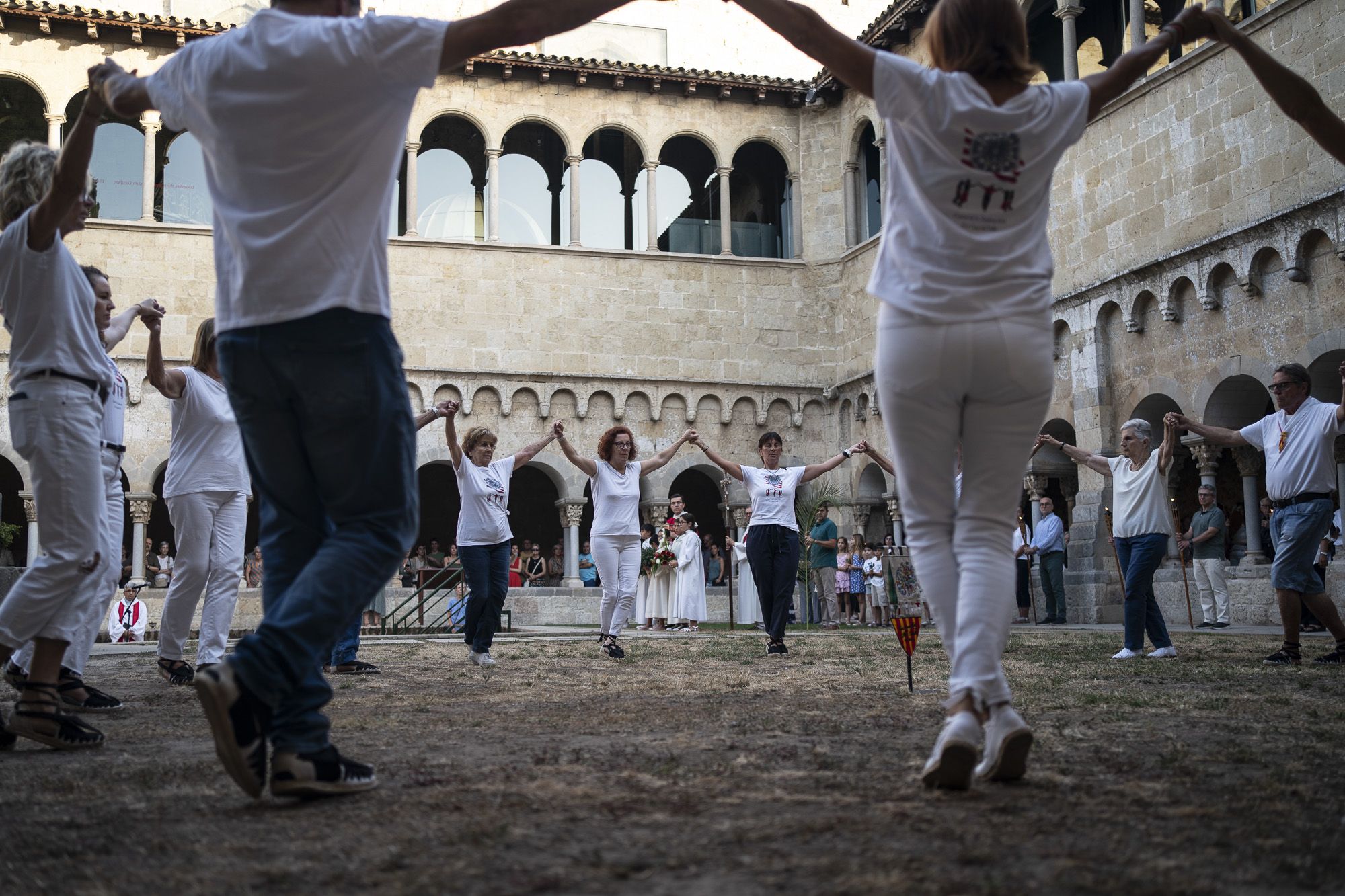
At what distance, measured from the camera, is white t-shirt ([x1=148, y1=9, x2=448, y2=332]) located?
9.60 feet

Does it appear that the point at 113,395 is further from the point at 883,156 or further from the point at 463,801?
the point at 883,156

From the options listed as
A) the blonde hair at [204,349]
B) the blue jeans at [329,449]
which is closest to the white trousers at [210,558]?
the blonde hair at [204,349]

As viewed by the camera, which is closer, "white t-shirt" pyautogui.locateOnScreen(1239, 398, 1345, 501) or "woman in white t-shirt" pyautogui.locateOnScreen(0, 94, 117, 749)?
"woman in white t-shirt" pyautogui.locateOnScreen(0, 94, 117, 749)

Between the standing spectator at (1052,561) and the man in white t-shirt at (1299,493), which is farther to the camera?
the standing spectator at (1052,561)

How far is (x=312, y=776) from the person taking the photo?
2.82 metres

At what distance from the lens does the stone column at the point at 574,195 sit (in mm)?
24172

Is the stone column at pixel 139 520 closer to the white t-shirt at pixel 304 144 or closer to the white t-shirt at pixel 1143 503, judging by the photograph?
the white t-shirt at pixel 1143 503

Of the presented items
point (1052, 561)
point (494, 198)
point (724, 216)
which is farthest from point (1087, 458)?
point (494, 198)

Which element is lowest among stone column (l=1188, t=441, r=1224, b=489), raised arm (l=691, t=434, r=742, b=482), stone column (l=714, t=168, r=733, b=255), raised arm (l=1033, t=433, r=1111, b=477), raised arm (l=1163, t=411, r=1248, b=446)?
raised arm (l=1033, t=433, r=1111, b=477)

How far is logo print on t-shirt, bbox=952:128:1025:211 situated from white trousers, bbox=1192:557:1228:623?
13.5 meters

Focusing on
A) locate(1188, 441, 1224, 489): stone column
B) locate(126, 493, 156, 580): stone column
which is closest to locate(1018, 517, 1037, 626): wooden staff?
locate(1188, 441, 1224, 489): stone column

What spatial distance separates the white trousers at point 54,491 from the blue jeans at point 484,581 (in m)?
4.51

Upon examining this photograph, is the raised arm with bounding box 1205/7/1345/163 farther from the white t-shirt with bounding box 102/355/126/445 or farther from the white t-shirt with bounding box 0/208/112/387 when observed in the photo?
the white t-shirt with bounding box 102/355/126/445

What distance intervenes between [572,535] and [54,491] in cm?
1998
